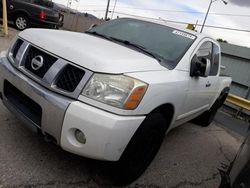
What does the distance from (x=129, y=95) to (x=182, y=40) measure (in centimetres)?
165

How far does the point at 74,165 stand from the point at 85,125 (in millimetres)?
867

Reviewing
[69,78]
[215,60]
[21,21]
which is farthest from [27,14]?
[69,78]

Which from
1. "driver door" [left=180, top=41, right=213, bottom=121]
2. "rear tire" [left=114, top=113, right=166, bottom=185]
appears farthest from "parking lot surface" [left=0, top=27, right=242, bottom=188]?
"driver door" [left=180, top=41, right=213, bottom=121]

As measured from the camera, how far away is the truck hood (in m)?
2.35

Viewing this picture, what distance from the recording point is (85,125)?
86.7 inches

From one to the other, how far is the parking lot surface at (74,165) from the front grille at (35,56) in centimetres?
90

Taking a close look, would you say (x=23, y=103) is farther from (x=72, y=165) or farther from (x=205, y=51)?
(x=205, y=51)

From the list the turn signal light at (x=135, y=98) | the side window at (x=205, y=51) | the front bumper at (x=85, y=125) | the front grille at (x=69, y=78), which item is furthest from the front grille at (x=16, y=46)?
the side window at (x=205, y=51)

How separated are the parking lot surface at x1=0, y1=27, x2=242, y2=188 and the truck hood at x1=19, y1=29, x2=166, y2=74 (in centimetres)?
106

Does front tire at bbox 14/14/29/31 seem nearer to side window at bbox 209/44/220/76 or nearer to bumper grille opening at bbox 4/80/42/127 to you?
side window at bbox 209/44/220/76

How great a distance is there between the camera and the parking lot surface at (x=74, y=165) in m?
2.56

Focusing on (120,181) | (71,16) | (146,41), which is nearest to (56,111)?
(120,181)

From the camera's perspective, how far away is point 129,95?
2.30 m

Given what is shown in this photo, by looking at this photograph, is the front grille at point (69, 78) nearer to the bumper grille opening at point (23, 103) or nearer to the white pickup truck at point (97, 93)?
the white pickup truck at point (97, 93)
